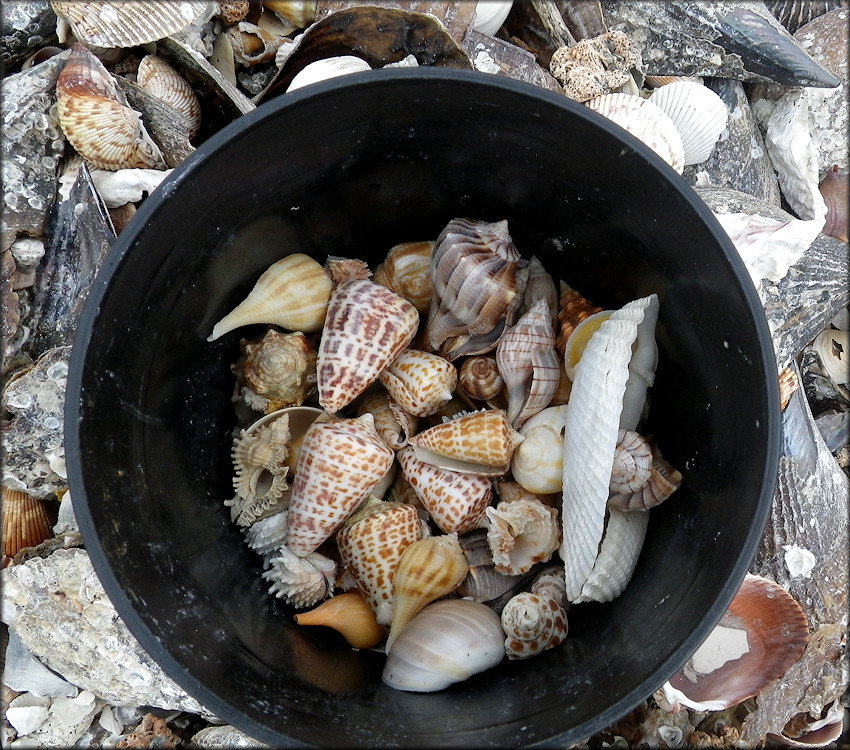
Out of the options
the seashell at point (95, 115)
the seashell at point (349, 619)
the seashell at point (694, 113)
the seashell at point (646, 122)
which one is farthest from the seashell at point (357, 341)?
the seashell at point (694, 113)

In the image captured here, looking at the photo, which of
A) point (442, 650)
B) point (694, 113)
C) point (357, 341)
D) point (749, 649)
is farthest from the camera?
point (694, 113)

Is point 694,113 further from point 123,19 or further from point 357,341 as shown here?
point 123,19

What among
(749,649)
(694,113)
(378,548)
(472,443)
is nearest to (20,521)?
(378,548)

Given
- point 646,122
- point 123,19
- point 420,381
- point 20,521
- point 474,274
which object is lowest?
point 20,521

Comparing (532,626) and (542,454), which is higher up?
(542,454)

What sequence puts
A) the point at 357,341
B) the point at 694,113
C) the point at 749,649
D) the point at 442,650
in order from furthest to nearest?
1. the point at 694,113
2. the point at 749,649
3. the point at 357,341
4. the point at 442,650

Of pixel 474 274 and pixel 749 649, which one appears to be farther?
pixel 749 649
